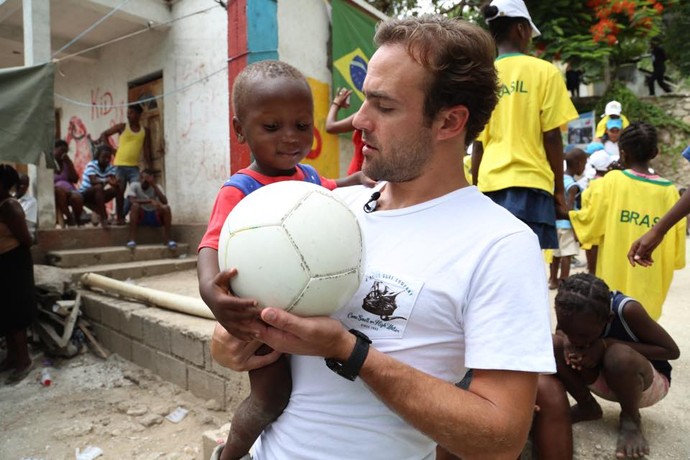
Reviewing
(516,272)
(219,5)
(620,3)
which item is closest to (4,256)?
(219,5)

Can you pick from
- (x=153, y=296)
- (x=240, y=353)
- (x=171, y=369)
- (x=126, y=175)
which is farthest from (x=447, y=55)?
(x=126, y=175)

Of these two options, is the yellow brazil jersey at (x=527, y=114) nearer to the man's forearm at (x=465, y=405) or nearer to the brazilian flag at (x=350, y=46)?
the man's forearm at (x=465, y=405)

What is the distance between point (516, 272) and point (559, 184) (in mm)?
2082

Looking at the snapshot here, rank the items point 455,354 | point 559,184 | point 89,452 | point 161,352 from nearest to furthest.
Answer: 1. point 455,354
2. point 559,184
3. point 89,452
4. point 161,352

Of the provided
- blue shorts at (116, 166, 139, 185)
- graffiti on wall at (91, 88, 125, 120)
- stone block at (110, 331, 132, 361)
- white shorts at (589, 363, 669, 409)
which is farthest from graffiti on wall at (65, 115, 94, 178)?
white shorts at (589, 363, 669, 409)

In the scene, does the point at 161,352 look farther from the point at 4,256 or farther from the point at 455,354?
the point at 455,354

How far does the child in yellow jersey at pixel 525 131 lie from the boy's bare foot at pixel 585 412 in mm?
916

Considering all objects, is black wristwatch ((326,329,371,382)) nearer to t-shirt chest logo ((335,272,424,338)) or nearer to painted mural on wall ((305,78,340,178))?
t-shirt chest logo ((335,272,424,338))

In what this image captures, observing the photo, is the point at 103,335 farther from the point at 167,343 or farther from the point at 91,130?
the point at 91,130

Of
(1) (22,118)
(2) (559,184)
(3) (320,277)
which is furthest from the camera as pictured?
(1) (22,118)

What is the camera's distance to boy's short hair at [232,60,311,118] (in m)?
1.77

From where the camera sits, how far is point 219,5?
6352 mm

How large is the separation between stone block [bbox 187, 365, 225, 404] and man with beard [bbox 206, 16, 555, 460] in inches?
92.8

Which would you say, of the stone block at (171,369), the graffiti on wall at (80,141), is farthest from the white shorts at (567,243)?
the graffiti on wall at (80,141)
